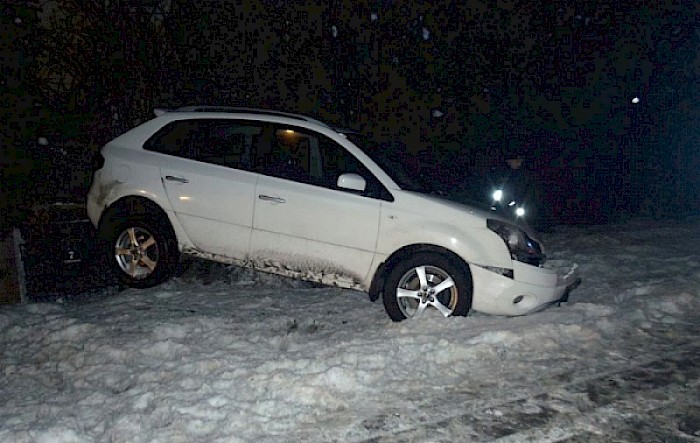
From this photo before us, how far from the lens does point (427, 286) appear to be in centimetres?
543

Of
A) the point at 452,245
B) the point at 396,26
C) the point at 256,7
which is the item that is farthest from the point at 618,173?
the point at 452,245

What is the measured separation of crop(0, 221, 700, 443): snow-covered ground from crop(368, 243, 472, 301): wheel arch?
349 mm

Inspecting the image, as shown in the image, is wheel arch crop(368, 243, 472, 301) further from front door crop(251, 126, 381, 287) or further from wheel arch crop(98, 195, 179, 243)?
wheel arch crop(98, 195, 179, 243)

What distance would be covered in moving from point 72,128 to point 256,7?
3670 millimetres

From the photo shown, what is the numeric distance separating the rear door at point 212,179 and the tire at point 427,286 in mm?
1474

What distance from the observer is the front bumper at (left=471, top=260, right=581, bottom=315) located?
17.5 feet

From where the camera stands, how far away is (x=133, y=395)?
12.8 feet

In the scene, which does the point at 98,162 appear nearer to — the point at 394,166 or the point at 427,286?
the point at 394,166

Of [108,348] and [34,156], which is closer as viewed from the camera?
[108,348]

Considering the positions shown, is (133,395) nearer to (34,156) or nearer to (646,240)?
(34,156)

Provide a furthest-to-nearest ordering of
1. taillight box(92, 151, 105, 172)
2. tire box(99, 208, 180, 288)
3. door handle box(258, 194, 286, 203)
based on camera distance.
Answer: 1. taillight box(92, 151, 105, 172)
2. tire box(99, 208, 180, 288)
3. door handle box(258, 194, 286, 203)

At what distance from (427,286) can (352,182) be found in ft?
3.74

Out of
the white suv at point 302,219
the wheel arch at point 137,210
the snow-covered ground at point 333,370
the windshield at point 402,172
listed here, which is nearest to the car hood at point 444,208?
the white suv at point 302,219

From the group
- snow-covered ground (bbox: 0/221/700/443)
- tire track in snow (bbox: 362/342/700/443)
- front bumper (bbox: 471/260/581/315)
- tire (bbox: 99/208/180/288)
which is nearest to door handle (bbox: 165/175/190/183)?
tire (bbox: 99/208/180/288)
